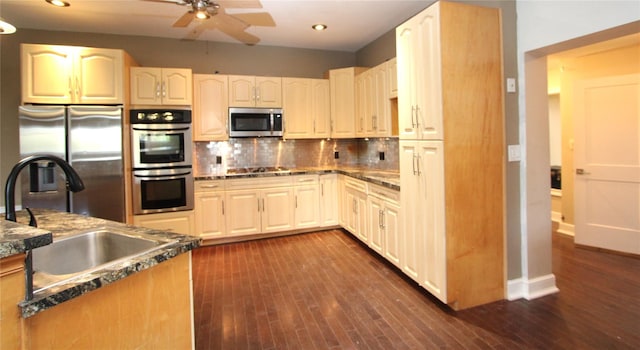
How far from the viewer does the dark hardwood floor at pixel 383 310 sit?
A: 84.7 inches

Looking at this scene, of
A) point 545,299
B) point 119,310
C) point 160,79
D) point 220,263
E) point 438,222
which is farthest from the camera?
point 160,79

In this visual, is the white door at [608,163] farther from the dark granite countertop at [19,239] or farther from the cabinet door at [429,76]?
the dark granite countertop at [19,239]

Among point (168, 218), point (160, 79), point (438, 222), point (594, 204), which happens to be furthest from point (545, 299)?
point (160, 79)

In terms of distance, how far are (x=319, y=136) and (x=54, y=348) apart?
3.98 m

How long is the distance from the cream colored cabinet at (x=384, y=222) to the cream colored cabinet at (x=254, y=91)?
6.19ft

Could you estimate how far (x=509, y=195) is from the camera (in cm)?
264

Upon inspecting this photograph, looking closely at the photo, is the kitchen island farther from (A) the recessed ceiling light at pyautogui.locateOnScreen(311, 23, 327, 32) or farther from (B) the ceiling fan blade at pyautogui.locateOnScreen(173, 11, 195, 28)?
(A) the recessed ceiling light at pyautogui.locateOnScreen(311, 23, 327, 32)

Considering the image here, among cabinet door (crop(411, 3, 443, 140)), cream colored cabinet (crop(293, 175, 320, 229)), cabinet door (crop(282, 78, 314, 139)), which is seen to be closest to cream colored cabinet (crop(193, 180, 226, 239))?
cream colored cabinet (crop(293, 175, 320, 229))

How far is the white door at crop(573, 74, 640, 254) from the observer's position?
3.62 meters

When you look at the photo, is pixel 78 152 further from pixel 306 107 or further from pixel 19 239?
pixel 19 239

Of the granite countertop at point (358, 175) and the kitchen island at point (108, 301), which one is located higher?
the granite countertop at point (358, 175)

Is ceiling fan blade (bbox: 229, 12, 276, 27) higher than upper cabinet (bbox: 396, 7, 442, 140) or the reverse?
higher

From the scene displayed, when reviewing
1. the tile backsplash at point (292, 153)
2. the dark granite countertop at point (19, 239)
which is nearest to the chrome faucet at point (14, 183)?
Answer: the dark granite countertop at point (19, 239)

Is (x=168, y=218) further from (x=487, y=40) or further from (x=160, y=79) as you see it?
(x=487, y=40)
